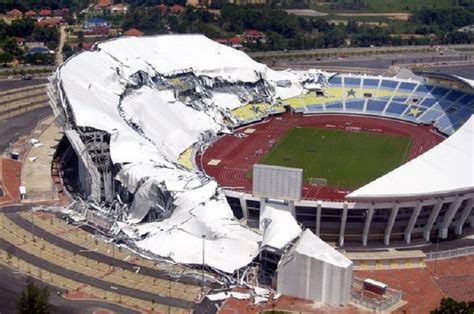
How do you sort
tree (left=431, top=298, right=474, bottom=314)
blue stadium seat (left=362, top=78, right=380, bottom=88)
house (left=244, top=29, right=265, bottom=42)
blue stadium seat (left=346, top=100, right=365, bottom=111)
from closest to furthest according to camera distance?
tree (left=431, top=298, right=474, bottom=314) < blue stadium seat (left=346, top=100, right=365, bottom=111) < blue stadium seat (left=362, top=78, right=380, bottom=88) < house (left=244, top=29, right=265, bottom=42)

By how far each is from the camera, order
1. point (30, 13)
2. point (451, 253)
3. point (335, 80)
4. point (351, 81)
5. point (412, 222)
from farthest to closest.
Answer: point (30, 13), point (335, 80), point (351, 81), point (412, 222), point (451, 253)

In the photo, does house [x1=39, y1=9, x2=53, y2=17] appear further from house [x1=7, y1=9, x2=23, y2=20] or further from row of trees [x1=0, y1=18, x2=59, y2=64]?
row of trees [x1=0, y1=18, x2=59, y2=64]

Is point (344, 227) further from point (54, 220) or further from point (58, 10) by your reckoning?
point (58, 10)

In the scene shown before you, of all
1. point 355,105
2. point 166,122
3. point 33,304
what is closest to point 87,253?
point 33,304

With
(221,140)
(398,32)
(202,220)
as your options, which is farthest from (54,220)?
(398,32)

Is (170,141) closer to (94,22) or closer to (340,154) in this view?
(340,154)

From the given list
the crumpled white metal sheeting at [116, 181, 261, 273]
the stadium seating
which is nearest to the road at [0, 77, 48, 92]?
the stadium seating
